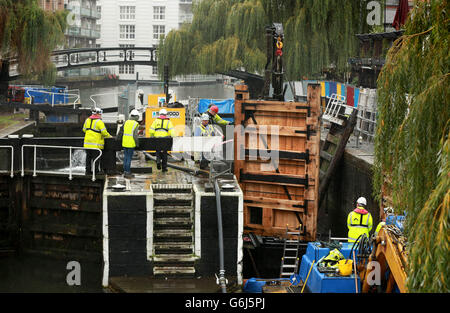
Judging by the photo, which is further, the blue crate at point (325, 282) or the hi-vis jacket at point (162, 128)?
the hi-vis jacket at point (162, 128)

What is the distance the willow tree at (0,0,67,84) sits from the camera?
28.5 m

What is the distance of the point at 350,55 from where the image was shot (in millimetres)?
29094

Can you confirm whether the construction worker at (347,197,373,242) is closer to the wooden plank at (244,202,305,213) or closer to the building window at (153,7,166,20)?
the wooden plank at (244,202,305,213)

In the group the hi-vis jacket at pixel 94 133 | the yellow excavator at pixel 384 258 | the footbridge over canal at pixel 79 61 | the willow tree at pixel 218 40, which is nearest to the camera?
the yellow excavator at pixel 384 258

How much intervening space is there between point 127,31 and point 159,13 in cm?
355

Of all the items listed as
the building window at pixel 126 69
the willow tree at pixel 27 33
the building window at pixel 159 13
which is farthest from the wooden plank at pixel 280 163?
the building window at pixel 126 69

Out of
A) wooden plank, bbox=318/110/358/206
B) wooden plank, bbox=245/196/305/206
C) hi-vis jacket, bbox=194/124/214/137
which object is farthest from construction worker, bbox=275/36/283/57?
wooden plank, bbox=318/110/358/206

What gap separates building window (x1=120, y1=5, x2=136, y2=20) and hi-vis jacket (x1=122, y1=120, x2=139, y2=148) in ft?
161

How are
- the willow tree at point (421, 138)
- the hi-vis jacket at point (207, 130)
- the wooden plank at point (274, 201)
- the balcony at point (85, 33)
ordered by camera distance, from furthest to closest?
1. the balcony at point (85, 33)
2. the wooden plank at point (274, 201)
3. the hi-vis jacket at point (207, 130)
4. the willow tree at point (421, 138)

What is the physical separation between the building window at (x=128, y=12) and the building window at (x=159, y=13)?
199 cm

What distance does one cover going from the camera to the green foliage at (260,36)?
93.9 ft

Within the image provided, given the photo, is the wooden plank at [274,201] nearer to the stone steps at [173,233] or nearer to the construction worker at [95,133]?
the stone steps at [173,233]

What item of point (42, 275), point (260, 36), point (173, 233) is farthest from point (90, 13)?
point (173, 233)

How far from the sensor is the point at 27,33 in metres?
29.1
